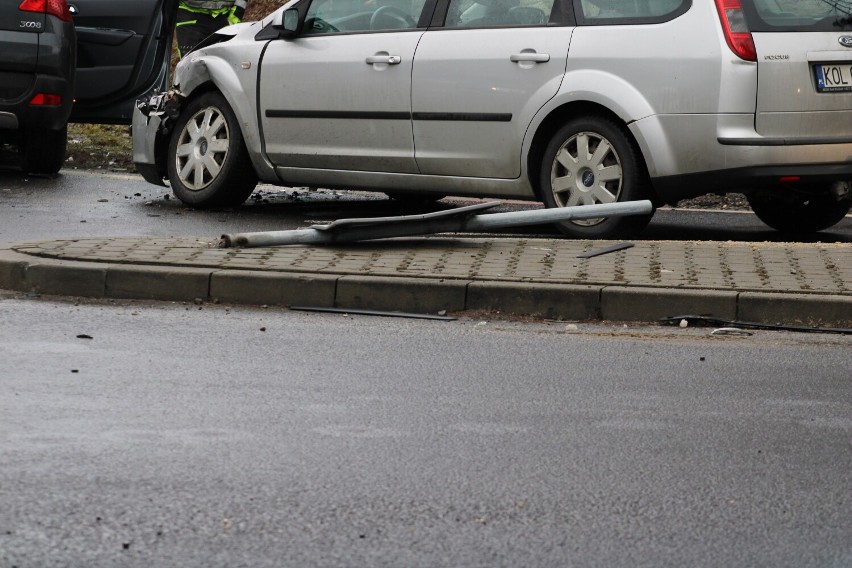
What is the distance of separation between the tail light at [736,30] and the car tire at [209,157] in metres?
3.46

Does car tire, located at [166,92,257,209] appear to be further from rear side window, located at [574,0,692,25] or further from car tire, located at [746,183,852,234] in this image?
car tire, located at [746,183,852,234]

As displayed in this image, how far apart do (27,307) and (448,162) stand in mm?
3240

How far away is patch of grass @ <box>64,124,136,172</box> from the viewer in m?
14.7

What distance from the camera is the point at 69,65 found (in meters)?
12.7

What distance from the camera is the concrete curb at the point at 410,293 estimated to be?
275 inches

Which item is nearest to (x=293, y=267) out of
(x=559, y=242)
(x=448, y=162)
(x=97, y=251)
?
(x=97, y=251)

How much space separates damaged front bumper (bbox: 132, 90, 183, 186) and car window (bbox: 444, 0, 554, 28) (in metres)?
2.30

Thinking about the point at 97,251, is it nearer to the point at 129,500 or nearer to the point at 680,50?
the point at 680,50

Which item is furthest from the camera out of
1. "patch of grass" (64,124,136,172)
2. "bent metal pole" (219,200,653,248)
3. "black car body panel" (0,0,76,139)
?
"patch of grass" (64,124,136,172)

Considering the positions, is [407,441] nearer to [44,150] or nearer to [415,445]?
[415,445]

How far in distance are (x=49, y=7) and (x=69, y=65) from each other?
0.46 meters

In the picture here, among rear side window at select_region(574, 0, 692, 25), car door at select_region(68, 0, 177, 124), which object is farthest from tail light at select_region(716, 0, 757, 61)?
car door at select_region(68, 0, 177, 124)

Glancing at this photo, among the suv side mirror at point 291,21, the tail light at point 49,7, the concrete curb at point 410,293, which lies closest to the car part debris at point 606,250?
the concrete curb at point 410,293

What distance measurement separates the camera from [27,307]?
23.2ft
